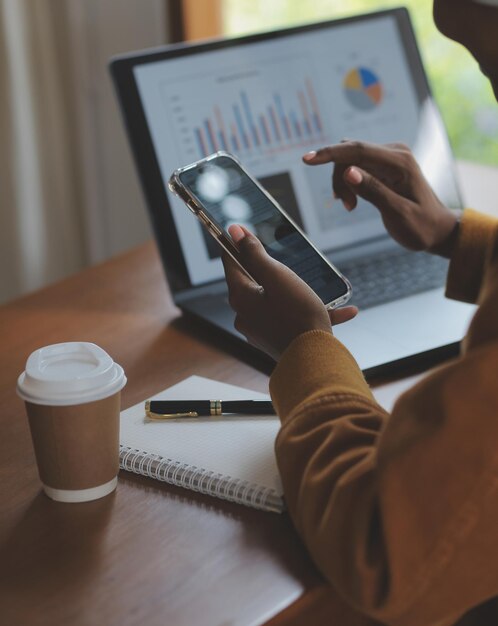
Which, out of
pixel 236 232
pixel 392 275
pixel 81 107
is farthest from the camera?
pixel 81 107

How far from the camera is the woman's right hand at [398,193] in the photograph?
1077 millimetres

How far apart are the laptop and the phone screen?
12cm

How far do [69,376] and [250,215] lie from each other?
325 millimetres

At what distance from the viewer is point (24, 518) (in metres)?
0.73

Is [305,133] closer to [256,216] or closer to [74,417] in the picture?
[256,216]

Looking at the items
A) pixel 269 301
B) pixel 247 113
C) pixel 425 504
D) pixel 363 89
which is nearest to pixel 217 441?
pixel 269 301

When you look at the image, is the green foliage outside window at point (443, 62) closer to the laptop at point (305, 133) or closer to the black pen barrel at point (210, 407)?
the laptop at point (305, 133)

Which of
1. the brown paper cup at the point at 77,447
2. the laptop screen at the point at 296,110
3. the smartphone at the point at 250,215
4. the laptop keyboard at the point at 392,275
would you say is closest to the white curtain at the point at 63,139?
the laptop screen at the point at 296,110

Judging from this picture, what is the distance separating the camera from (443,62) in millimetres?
2277

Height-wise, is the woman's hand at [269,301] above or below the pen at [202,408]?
above

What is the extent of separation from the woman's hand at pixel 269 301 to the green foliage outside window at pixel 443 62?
1522mm

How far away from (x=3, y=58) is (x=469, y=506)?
1651mm

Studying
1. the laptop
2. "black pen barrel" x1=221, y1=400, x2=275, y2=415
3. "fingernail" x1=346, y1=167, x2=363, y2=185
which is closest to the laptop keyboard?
the laptop

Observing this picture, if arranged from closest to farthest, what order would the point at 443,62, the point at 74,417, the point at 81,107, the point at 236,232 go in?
the point at 74,417 → the point at 236,232 → the point at 81,107 → the point at 443,62
